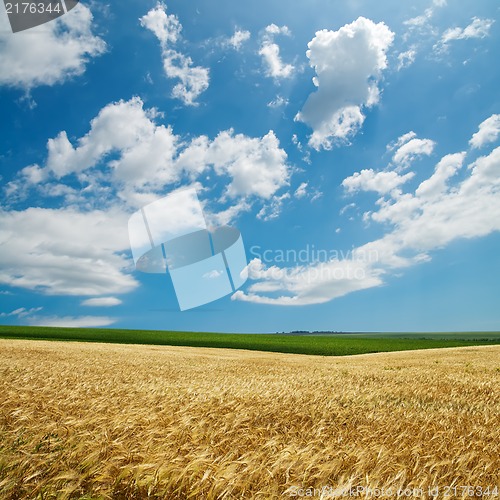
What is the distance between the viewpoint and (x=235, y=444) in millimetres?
4766

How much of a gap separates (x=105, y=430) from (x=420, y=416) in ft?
18.2

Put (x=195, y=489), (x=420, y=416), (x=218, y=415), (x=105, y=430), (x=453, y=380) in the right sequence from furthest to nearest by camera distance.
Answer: (x=453, y=380) < (x=420, y=416) < (x=218, y=415) < (x=105, y=430) < (x=195, y=489)

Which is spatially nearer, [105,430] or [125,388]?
[105,430]

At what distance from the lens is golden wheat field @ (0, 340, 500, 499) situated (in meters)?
3.53

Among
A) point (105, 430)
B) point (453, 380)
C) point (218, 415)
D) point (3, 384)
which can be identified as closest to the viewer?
point (105, 430)

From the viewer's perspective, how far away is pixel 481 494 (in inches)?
143

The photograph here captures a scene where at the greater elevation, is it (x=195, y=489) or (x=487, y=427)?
(x=195, y=489)

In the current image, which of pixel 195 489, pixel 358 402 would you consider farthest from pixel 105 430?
pixel 358 402

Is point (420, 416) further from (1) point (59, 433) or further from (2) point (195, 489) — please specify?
(1) point (59, 433)

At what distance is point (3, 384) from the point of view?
781cm

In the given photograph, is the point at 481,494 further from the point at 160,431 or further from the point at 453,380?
the point at 453,380

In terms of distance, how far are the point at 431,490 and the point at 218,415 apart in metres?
3.48

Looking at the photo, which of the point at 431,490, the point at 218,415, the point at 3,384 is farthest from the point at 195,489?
the point at 3,384

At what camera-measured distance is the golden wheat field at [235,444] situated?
139 inches
